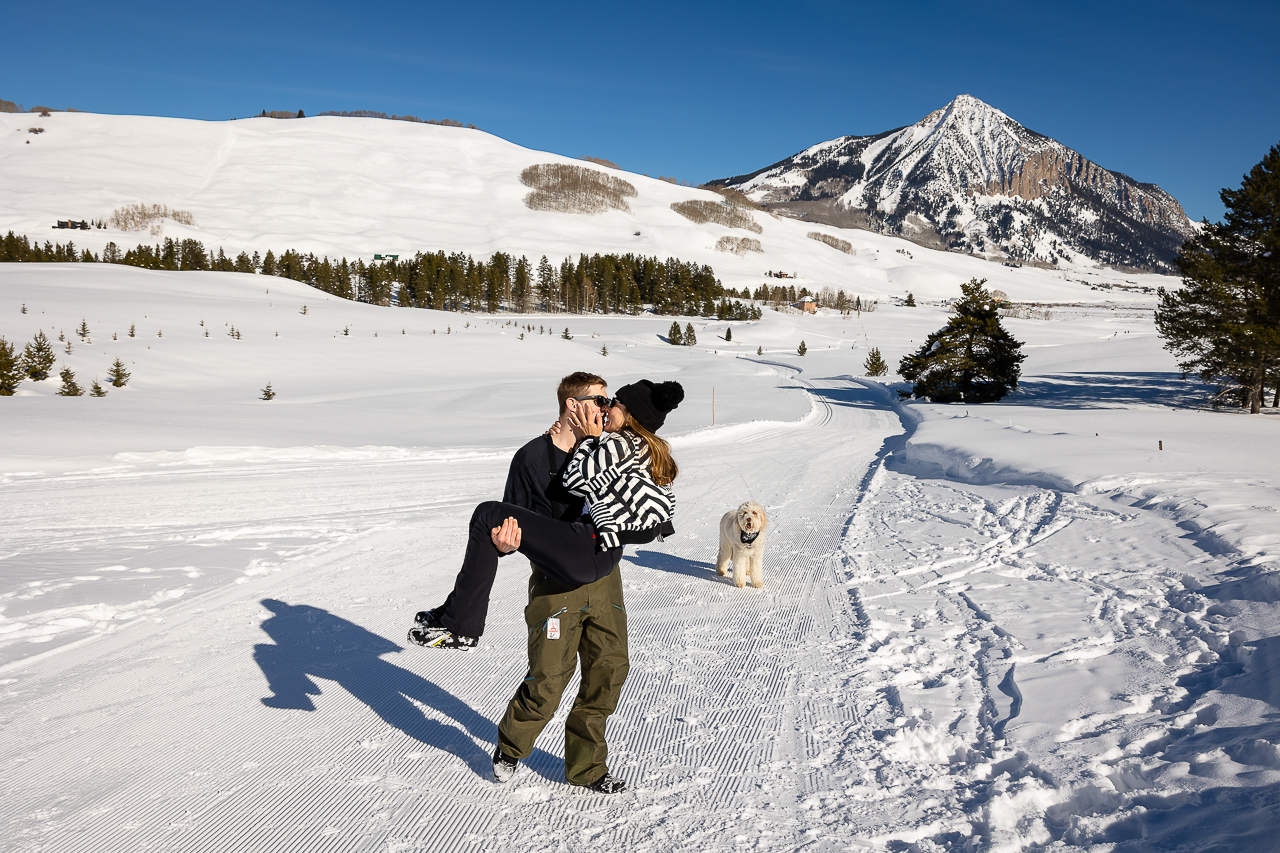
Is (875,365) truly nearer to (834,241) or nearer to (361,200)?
(361,200)

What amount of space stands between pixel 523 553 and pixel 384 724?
2.12 metres

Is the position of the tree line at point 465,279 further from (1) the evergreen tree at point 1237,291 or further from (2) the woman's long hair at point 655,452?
(2) the woman's long hair at point 655,452

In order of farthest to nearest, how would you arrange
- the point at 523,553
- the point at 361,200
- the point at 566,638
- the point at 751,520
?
the point at 361,200 → the point at 751,520 → the point at 566,638 → the point at 523,553

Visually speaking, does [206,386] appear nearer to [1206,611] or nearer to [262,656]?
[262,656]

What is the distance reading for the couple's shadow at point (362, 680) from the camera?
3941mm

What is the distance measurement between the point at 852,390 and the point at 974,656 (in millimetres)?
31096

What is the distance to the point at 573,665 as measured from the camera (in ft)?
11.0

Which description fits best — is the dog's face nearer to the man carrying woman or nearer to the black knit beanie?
the man carrying woman

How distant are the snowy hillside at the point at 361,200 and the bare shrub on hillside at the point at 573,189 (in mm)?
3059

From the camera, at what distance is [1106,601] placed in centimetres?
555

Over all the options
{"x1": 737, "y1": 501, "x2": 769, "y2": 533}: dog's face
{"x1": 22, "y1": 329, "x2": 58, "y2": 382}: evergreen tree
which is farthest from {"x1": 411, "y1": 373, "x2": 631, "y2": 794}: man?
{"x1": 22, "y1": 329, "x2": 58, "y2": 382}: evergreen tree

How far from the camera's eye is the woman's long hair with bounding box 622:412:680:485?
3105 millimetres

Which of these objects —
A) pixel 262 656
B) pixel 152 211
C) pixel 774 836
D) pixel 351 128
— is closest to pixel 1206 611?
pixel 774 836

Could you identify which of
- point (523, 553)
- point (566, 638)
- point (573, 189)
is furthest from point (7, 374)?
point (573, 189)
